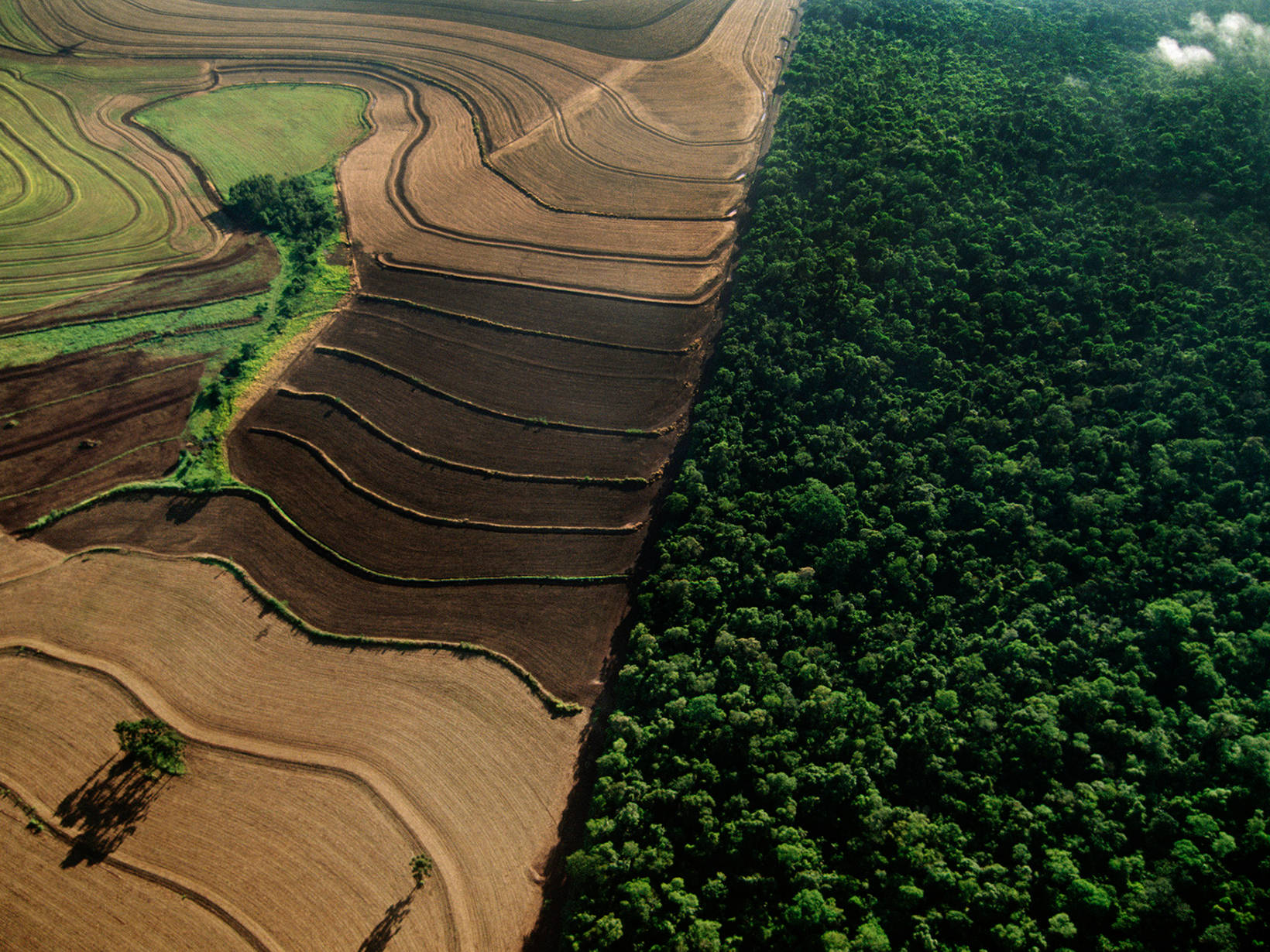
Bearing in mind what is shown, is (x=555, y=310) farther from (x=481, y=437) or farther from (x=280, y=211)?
(x=280, y=211)

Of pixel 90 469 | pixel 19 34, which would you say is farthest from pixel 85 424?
pixel 19 34

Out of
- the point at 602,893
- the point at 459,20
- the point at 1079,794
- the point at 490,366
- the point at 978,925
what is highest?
the point at 459,20

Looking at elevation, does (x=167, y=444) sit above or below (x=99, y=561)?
above

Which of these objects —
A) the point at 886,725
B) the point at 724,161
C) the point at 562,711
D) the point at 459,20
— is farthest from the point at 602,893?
the point at 459,20

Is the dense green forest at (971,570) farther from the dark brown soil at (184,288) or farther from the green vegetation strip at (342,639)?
the dark brown soil at (184,288)

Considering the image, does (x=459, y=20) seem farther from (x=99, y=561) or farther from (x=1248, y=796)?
(x=1248, y=796)

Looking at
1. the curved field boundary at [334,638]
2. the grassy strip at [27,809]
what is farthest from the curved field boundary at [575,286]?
the grassy strip at [27,809]
